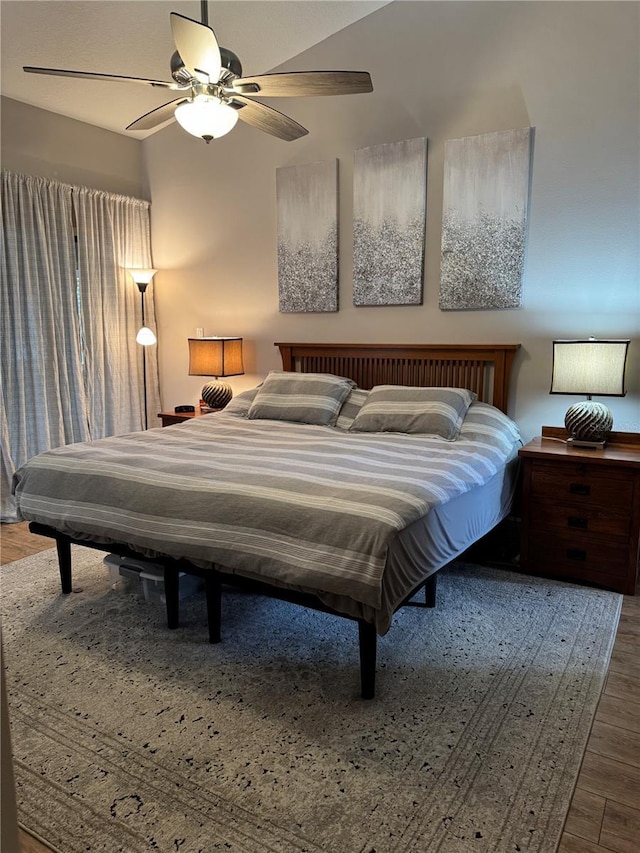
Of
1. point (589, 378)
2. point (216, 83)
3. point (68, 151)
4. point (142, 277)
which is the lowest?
point (589, 378)

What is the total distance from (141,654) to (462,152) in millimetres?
3368

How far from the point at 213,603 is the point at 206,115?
195 centimetres

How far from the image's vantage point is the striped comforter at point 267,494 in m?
1.95

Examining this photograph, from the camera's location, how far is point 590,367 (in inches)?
124

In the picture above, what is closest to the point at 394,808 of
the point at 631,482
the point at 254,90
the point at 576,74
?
the point at 631,482

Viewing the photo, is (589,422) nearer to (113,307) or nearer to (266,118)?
(266,118)

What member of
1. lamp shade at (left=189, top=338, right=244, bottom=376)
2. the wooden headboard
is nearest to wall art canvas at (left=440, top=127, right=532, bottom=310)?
the wooden headboard

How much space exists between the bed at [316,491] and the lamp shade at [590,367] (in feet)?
1.33

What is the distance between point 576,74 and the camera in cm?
329

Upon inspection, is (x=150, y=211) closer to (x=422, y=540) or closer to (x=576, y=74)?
(x=576, y=74)

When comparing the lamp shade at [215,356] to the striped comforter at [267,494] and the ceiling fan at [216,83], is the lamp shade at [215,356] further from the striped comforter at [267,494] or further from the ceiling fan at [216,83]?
the ceiling fan at [216,83]

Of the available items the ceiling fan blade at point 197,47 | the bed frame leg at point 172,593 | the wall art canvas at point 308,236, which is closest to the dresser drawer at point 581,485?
the bed frame leg at point 172,593

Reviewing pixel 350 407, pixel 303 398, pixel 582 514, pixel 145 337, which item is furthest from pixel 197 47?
pixel 145 337

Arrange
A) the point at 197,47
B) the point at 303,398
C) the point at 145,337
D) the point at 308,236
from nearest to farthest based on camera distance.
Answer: the point at 197,47 < the point at 303,398 < the point at 308,236 < the point at 145,337
